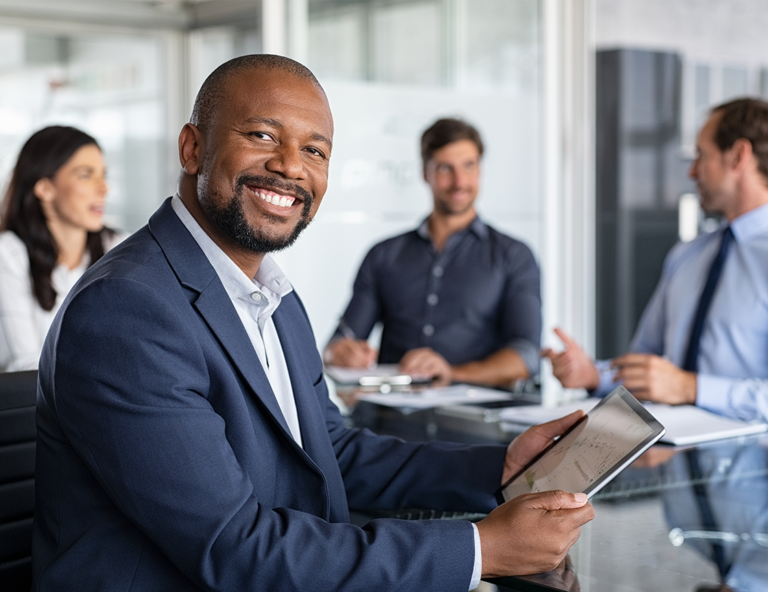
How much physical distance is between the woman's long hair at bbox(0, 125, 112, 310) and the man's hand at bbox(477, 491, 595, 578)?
8.73 ft

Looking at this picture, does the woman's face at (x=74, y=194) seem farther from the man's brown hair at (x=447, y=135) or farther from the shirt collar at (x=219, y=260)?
the shirt collar at (x=219, y=260)

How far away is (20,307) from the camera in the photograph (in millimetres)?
3295

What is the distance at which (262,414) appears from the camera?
4.41 feet

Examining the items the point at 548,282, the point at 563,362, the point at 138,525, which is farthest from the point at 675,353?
the point at 548,282

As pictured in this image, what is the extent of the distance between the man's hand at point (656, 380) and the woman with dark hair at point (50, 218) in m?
2.05

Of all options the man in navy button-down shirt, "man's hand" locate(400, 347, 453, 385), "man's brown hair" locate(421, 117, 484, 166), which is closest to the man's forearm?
the man in navy button-down shirt

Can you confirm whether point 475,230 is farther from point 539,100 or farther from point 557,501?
point 557,501

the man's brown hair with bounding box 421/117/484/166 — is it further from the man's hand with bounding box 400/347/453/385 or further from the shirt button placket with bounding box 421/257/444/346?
the man's hand with bounding box 400/347/453/385

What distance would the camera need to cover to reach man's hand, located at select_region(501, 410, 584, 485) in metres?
1.55

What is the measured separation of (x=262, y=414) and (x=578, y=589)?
50cm

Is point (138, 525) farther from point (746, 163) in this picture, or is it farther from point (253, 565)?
point (746, 163)

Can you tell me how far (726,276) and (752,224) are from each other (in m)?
0.19

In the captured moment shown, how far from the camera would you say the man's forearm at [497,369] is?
3.26m

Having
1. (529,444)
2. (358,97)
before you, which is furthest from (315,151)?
(358,97)
